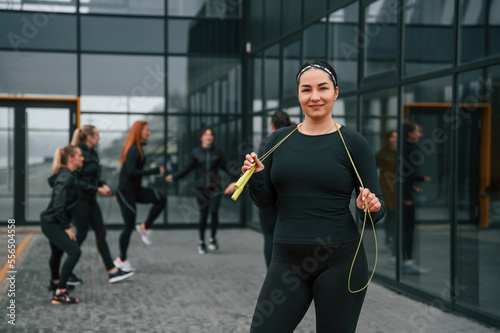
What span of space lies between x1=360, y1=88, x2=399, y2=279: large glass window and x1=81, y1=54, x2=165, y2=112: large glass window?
622cm

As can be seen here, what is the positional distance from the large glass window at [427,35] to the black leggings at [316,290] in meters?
3.89

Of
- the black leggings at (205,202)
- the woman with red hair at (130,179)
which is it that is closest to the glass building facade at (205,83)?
the black leggings at (205,202)

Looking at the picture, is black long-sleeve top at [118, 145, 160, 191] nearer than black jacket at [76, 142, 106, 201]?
No

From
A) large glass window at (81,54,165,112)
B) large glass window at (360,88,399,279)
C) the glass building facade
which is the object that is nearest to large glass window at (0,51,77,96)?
the glass building facade

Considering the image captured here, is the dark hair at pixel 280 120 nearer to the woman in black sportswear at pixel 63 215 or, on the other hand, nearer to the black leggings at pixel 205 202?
the woman in black sportswear at pixel 63 215

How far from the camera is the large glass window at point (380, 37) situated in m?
7.02

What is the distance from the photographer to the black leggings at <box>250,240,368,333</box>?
2.73 m

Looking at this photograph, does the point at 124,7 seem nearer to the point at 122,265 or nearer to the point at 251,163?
the point at 122,265

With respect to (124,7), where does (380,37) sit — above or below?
below

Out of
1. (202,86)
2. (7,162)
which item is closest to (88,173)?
(7,162)

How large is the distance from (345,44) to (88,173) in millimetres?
3848

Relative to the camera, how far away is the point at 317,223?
9.07ft

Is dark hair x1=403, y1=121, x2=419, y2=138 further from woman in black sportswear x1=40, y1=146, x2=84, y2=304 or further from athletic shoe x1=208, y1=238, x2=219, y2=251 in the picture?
athletic shoe x1=208, y1=238, x2=219, y2=251

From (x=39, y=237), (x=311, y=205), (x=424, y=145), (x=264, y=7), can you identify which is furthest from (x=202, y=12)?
(x=311, y=205)
